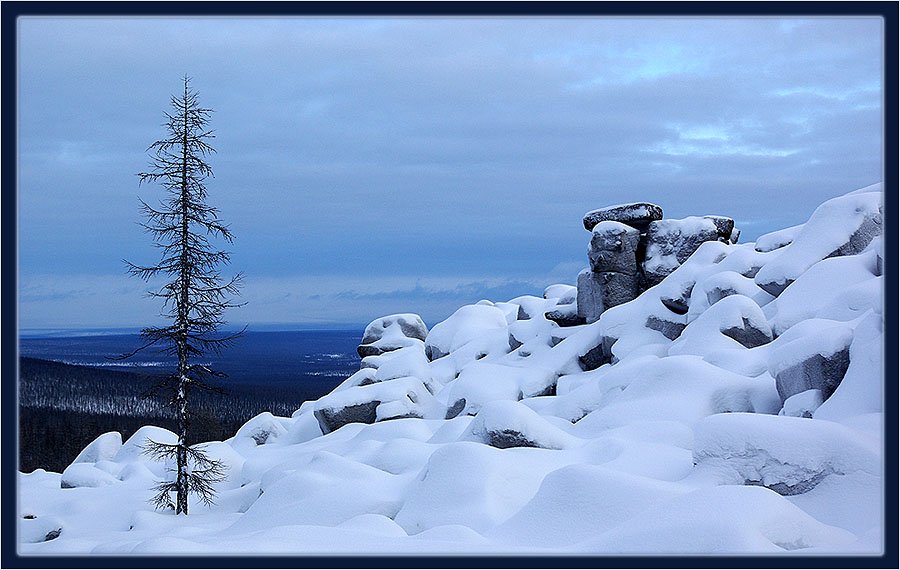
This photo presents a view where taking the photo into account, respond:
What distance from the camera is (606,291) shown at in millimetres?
29078

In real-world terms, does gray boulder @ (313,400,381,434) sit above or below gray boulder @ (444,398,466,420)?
below

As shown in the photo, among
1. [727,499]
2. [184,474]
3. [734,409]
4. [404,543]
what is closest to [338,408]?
[184,474]

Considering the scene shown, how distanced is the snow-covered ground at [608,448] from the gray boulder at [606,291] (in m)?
1.49

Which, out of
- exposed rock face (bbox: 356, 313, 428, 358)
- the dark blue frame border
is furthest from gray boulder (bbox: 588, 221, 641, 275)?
the dark blue frame border

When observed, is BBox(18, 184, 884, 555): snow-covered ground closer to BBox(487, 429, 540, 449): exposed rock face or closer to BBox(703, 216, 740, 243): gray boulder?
BBox(487, 429, 540, 449): exposed rock face

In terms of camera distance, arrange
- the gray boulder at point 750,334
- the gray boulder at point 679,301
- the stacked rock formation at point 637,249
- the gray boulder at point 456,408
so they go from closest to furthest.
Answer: the gray boulder at point 750,334 < the gray boulder at point 456,408 < the gray boulder at point 679,301 < the stacked rock formation at point 637,249

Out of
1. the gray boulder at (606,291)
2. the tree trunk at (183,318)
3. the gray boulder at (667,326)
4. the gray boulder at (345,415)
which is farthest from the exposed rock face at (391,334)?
the tree trunk at (183,318)

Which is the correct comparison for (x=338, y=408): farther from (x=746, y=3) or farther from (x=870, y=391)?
(x=746, y=3)

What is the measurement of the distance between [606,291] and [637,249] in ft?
7.27

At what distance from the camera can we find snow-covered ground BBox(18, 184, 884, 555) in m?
7.62

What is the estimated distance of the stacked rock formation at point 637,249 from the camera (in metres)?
28.5

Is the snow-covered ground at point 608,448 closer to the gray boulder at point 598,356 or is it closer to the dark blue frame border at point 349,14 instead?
the gray boulder at point 598,356

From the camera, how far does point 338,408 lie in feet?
81.3

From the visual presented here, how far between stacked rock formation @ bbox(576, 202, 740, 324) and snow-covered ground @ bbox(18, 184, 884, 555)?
138cm
